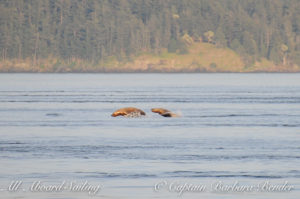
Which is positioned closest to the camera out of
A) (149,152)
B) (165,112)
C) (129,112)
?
(149,152)

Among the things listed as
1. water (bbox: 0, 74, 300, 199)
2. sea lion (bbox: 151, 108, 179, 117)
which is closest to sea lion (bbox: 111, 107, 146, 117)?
water (bbox: 0, 74, 300, 199)

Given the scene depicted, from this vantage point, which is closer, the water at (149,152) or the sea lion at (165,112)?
the water at (149,152)

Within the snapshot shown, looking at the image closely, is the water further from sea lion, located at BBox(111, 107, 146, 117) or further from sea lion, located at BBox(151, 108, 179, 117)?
sea lion, located at BBox(111, 107, 146, 117)

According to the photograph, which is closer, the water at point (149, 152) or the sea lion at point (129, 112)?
the water at point (149, 152)

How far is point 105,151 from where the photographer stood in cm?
3522

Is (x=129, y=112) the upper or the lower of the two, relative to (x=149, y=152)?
lower

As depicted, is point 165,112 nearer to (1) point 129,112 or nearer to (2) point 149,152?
(1) point 129,112

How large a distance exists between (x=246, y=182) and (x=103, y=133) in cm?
1915

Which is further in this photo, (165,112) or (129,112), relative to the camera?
(165,112)

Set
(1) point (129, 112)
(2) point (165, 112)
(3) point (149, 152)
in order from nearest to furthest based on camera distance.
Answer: (3) point (149, 152) → (1) point (129, 112) → (2) point (165, 112)

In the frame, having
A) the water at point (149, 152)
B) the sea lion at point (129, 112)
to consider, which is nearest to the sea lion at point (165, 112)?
the water at point (149, 152)

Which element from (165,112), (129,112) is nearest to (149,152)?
(129,112)

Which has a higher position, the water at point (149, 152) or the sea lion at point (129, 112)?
the water at point (149, 152)

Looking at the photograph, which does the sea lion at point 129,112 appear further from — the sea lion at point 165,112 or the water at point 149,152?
the sea lion at point 165,112
